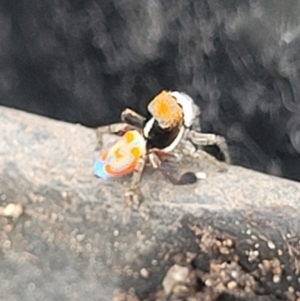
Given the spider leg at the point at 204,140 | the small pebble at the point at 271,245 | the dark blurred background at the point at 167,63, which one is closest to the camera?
the small pebble at the point at 271,245

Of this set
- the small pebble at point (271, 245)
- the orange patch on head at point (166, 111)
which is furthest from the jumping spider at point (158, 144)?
the small pebble at point (271, 245)

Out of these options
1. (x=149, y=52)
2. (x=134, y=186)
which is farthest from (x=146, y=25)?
(x=134, y=186)

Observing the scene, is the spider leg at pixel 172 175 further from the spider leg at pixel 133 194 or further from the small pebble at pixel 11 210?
the small pebble at pixel 11 210

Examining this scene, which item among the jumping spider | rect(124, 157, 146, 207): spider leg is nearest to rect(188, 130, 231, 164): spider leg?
the jumping spider

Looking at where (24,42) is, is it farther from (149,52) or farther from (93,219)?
(93,219)

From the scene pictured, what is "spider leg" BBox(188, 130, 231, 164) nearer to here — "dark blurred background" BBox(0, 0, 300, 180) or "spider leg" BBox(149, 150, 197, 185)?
"spider leg" BBox(149, 150, 197, 185)

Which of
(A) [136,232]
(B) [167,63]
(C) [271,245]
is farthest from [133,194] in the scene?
(B) [167,63]
